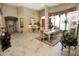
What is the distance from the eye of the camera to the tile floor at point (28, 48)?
1.73m

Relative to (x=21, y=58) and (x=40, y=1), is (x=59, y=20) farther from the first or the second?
(x=21, y=58)

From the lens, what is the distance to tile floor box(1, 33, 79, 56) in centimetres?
173

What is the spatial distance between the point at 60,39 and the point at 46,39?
0.30 m

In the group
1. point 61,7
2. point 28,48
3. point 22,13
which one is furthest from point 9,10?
point 61,7

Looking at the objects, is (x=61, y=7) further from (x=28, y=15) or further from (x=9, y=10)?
(x=9, y=10)

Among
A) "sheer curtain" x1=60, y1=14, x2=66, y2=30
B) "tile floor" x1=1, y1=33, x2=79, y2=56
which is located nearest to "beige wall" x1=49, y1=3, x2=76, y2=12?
"sheer curtain" x1=60, y1=14, x2=66, y2=30

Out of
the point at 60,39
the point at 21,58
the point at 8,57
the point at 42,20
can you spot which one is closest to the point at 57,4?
the point at 42,20

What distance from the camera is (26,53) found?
5.75ft

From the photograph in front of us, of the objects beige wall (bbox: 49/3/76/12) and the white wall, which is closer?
beige wall (bbox: 49/3/76/12)

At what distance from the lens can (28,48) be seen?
1743 millimetres

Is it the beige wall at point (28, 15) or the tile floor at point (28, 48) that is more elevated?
the beige wall at point (28, 15)

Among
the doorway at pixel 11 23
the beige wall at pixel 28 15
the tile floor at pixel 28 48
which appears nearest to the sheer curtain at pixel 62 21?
the tile floor at pixel 28 48

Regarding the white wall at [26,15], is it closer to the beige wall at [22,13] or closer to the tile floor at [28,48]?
the beige wall at [22,13]

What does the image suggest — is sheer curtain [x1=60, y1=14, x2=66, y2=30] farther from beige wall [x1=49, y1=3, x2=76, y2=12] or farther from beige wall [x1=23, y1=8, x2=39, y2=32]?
beige wall [x1=23, y1=8, x2=39, y2=32]
